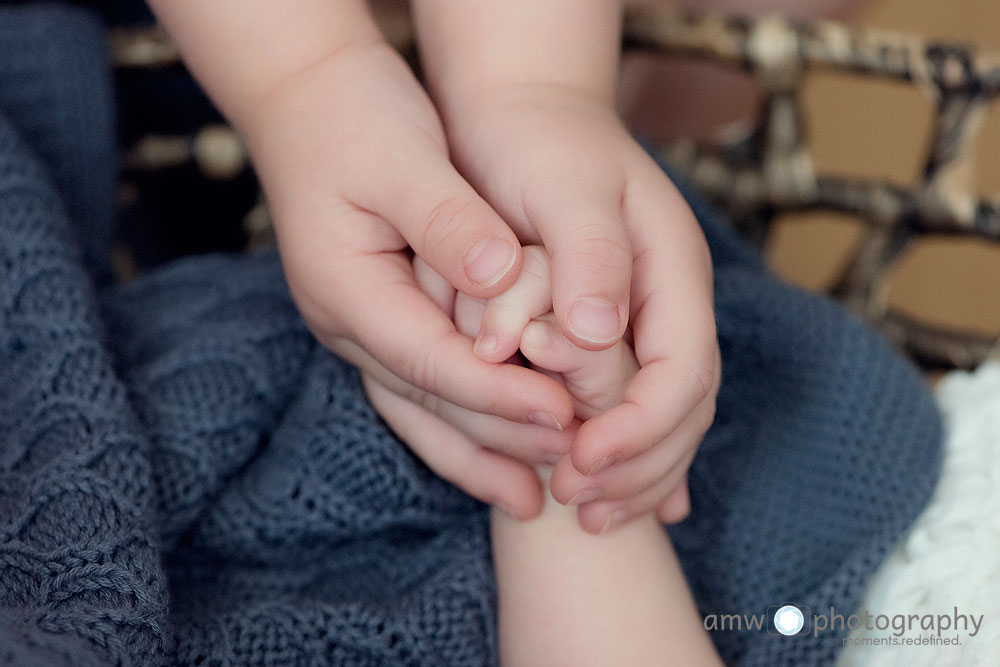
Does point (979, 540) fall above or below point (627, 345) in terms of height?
below

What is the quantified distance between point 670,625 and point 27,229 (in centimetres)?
47

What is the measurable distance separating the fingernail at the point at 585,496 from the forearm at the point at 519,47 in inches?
10.3

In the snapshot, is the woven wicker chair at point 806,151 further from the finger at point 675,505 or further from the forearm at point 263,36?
the finger at point 675,505

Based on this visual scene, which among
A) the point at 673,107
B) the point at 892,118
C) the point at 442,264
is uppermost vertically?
the point at 442,264

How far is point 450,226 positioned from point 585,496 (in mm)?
161

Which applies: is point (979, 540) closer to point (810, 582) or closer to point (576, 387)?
point (810, 582)

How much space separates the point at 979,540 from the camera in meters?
0.55

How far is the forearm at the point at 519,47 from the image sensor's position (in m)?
0.57

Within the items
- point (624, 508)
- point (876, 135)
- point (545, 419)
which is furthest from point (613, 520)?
point (876, 135)

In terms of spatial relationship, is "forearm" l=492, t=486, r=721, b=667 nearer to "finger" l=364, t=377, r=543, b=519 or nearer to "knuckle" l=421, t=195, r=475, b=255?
"finger" l=364, t=377, r=543, b=519

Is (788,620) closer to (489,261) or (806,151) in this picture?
(489,261)

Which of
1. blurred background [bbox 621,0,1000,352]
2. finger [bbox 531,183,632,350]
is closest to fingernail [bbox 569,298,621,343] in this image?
finger [bbox 531,183,632,350]

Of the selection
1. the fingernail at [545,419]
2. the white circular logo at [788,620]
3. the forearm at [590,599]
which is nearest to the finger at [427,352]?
the fingernail at [545,419]

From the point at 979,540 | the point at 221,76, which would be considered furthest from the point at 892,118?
the point at 221,76
